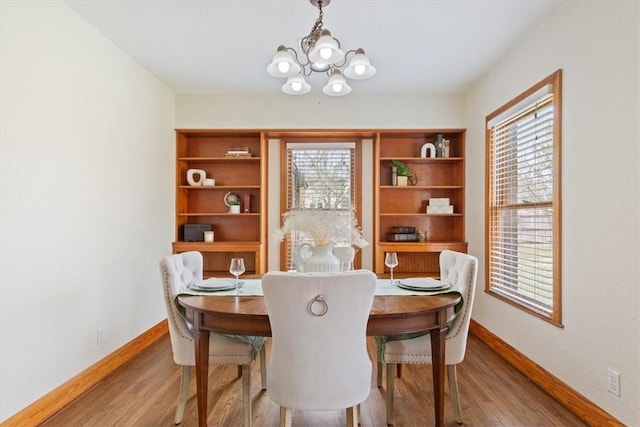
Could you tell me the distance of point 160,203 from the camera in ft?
12.0

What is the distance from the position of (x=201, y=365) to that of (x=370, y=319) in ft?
2.93

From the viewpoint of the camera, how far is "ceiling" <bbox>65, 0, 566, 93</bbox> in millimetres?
2338

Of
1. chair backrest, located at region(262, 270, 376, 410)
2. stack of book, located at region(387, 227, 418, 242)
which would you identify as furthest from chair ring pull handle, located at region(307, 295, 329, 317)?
stack of book, located at region(387, 227, 418, 242)

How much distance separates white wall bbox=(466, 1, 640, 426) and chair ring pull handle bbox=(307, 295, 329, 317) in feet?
5.18

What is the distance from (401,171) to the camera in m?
4.06

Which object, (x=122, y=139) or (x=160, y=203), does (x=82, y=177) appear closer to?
(x=122, y=139)

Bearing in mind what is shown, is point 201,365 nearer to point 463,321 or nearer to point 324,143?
point 463,321

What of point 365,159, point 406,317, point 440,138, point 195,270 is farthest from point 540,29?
point 195,270

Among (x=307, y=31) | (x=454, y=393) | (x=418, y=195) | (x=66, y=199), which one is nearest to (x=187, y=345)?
(x=66, y=199)

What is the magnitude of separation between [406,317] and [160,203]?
2891mm

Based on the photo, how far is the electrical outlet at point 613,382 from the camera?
186 cm

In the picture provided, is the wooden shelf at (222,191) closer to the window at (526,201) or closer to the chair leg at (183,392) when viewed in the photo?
the chair leg at (183,392)

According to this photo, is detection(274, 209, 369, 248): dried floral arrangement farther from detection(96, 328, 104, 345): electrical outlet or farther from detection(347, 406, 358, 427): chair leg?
detection(96, 328, 104, 345): electrical outlet

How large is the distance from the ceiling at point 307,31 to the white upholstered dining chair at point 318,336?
6.03ft
